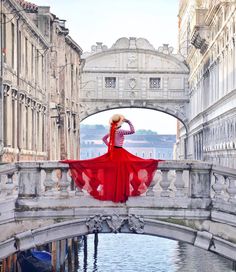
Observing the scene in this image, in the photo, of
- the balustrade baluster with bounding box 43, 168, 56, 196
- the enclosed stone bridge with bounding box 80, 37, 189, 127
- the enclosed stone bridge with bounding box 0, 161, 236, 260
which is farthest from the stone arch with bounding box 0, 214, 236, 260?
the enclosed stone bridge with bounding box 80, 37, 189, 127

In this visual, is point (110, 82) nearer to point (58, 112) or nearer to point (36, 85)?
point (58, 112)

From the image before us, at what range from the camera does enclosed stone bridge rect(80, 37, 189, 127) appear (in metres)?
50.5

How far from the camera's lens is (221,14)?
111ft

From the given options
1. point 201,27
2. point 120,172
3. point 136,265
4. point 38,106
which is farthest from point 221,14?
point 120,172

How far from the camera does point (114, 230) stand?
1315 cm

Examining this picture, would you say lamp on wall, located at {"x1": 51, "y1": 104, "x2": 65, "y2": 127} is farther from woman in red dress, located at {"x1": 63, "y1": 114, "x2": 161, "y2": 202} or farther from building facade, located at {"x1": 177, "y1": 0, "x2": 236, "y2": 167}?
woman in red dress, located at {"x1": 63, "y1": 114, "x2": 161, "y2": 202}

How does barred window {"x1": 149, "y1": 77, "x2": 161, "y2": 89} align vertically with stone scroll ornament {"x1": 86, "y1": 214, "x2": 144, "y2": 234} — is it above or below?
above

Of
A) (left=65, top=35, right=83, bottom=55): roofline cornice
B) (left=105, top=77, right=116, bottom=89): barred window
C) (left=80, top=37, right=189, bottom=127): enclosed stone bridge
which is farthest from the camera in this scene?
(left=105, top=77, right=116, bottom=89): barred window

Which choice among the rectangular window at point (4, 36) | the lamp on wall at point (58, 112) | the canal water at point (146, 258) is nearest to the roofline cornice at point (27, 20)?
the rectangular window at point (4, 36)

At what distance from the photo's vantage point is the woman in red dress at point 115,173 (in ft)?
43.2

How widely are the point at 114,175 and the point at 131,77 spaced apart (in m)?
37.9

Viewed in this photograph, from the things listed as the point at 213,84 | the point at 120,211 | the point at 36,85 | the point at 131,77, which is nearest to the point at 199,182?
the point at 120,211

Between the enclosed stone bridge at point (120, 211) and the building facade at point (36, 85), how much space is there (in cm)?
933

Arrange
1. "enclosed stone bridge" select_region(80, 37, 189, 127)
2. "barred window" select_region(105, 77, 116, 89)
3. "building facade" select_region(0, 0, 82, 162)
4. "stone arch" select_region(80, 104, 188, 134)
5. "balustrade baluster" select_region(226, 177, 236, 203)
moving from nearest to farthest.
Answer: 1. "balustrade baluster" select_region(226, 177, 236, 203)
2. "building facade" select_region(0, 0, 82, 162)
3. "stone arch" select_region(80, 104, 188, 134)
4. "enclosed stone bridge" select_region(80, 37, 189, 127)
5. "barred window" select_region(105, 77, 116, 89)
